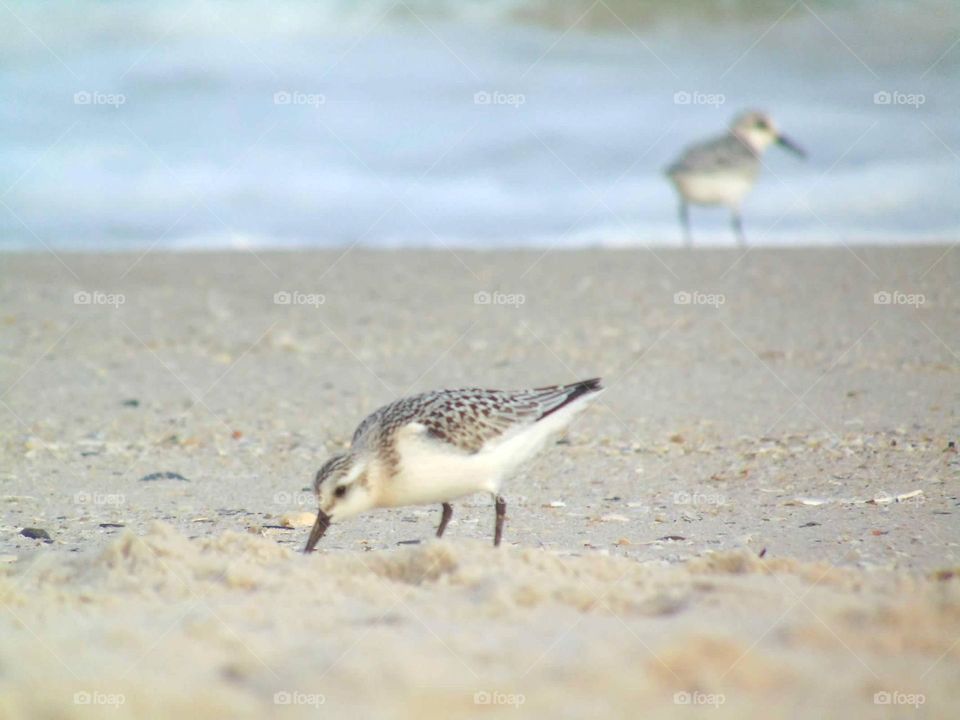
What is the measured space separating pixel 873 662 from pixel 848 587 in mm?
965

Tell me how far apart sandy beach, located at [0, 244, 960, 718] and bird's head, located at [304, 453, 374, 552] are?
464 millimetres

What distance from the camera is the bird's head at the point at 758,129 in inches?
744

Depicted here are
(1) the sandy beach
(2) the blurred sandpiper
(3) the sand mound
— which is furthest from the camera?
(2) the blurred sandpiper

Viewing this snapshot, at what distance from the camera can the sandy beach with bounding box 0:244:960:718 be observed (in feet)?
14.0

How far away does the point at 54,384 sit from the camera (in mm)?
12297

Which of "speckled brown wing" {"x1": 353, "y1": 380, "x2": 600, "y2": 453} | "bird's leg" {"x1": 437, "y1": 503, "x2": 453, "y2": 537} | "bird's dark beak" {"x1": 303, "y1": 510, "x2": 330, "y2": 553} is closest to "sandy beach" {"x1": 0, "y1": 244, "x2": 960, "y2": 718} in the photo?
"bird's leg" {"x1": 437, "y1": 503, "x2": 453, "y2": 537}

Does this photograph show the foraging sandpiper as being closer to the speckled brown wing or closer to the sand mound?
the speckled brown wing

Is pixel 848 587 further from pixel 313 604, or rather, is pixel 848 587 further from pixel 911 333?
pixel 911 333

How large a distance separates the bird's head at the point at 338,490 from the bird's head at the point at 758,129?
13555 mm

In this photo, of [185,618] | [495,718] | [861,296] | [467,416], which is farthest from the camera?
[861,296]

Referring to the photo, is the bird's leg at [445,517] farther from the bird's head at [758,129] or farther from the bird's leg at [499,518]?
the bird's head at [758,129]

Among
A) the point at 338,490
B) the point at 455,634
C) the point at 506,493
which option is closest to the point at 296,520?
the point at 338,490

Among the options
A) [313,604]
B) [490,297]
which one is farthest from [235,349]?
[313,604]

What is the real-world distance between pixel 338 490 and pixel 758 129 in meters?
14.0
